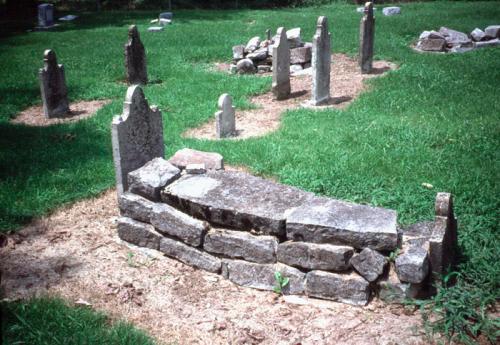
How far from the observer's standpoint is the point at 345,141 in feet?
27.4

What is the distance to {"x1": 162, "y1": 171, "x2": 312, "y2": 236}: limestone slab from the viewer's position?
5027 millimetres

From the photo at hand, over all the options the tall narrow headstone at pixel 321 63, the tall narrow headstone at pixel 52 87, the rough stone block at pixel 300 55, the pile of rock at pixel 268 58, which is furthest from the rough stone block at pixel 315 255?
the rough stone block at pixel 300 55

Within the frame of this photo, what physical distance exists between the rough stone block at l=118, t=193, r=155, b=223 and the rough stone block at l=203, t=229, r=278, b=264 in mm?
817

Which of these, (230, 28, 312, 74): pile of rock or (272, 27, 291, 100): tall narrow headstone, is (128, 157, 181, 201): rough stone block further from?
(230, 28, 312, 74): pile of rock

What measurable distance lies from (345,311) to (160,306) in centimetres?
163

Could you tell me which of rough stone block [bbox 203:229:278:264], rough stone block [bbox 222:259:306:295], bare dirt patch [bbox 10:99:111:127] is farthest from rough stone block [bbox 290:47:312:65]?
rough stone block [bbox 222:259:306:295]

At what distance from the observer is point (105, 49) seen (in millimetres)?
17703

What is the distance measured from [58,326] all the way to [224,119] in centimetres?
578

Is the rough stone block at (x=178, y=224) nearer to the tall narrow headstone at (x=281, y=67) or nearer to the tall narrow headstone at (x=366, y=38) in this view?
the tall narrow headstone at (x=281, y=67)

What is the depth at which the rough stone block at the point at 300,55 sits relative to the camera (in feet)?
47.0

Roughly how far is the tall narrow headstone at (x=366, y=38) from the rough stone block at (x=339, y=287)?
926 cm

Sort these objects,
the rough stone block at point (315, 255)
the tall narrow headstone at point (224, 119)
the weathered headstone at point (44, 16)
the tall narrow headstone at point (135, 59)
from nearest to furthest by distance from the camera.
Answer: the rough stone block at point (315, 255) → the tall narrow headstone at point (224, 119) → the tall narrow headstone at point (135, 59) → the weathered headstone at point (44, 16)

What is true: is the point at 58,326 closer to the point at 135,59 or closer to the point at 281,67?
the point at 281,67

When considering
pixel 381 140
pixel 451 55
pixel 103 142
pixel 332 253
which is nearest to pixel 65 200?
pixel 103 142
